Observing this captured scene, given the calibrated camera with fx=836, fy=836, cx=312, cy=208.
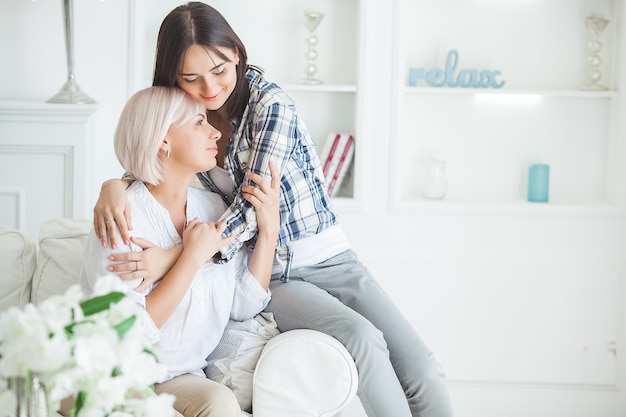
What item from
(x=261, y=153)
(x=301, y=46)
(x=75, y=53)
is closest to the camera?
(x=261, y=153)

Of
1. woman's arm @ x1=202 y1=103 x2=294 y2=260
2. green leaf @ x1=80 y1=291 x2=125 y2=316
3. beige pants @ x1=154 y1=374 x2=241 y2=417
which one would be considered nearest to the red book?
woman's arm @ x1=202 y1=103 x2=294 y2=260

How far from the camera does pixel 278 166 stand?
215 centimetres

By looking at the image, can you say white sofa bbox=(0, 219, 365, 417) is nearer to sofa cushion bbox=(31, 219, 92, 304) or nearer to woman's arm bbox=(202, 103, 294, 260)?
woman's arm bbox=(202, 103, 294, 260)

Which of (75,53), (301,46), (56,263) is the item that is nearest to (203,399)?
(56,263)

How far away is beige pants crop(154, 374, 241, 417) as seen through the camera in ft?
5.84

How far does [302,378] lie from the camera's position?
6.38 ft

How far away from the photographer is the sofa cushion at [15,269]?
2.12 metres

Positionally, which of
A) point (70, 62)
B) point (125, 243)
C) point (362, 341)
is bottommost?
point (362, 341)

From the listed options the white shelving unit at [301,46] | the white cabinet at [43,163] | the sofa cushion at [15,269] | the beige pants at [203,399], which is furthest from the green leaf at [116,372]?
the white shelving unit at [301,46]

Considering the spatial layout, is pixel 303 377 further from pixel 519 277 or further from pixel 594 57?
pixel 594 57

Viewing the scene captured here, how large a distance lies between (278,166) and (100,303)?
1091 millimetres

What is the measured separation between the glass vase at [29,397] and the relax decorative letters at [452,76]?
2.59m

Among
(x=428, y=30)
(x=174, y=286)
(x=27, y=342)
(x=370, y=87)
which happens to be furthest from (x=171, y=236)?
(x=428, y=30)

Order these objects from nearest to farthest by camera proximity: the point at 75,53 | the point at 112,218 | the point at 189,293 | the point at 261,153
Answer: the point at 112,218 < the point at 189,293 < the point at 261,153 < the point at 75,53
